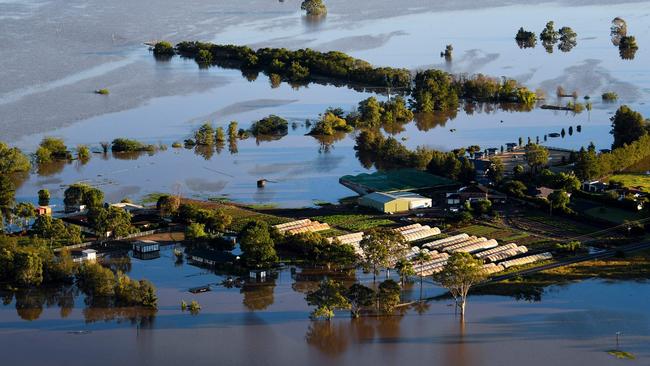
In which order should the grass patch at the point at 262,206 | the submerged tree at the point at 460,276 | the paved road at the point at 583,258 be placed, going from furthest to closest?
the grass patch at the point at 262,206, the paved road at the point at 583,258, the submerged tree at the point at 460,276

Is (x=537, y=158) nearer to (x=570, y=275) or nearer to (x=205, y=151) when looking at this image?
(x=570, y=275)

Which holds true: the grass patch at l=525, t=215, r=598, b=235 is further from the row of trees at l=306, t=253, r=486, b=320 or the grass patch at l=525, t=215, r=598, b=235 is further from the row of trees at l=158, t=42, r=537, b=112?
the row of trees at l=158, t=42, r=537, b=112

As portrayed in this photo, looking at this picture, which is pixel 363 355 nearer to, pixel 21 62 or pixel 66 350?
pixel 66 350

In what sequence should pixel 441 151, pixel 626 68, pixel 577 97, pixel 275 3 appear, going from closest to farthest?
pixel 441 151, pixel 577 97, pixel 626 68, pixel 275 3

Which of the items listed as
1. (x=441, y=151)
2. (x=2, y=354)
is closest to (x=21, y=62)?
(x=441, y=151)

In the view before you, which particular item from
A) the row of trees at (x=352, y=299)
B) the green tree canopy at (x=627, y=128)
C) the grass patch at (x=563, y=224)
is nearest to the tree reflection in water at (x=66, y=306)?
the row of trees at (x=352, y=299)

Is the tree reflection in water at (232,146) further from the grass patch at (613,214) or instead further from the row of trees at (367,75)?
the grass patch at (613,214)

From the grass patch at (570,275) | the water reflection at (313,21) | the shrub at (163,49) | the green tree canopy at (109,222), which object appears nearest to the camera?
the grass patch at (570,275)
